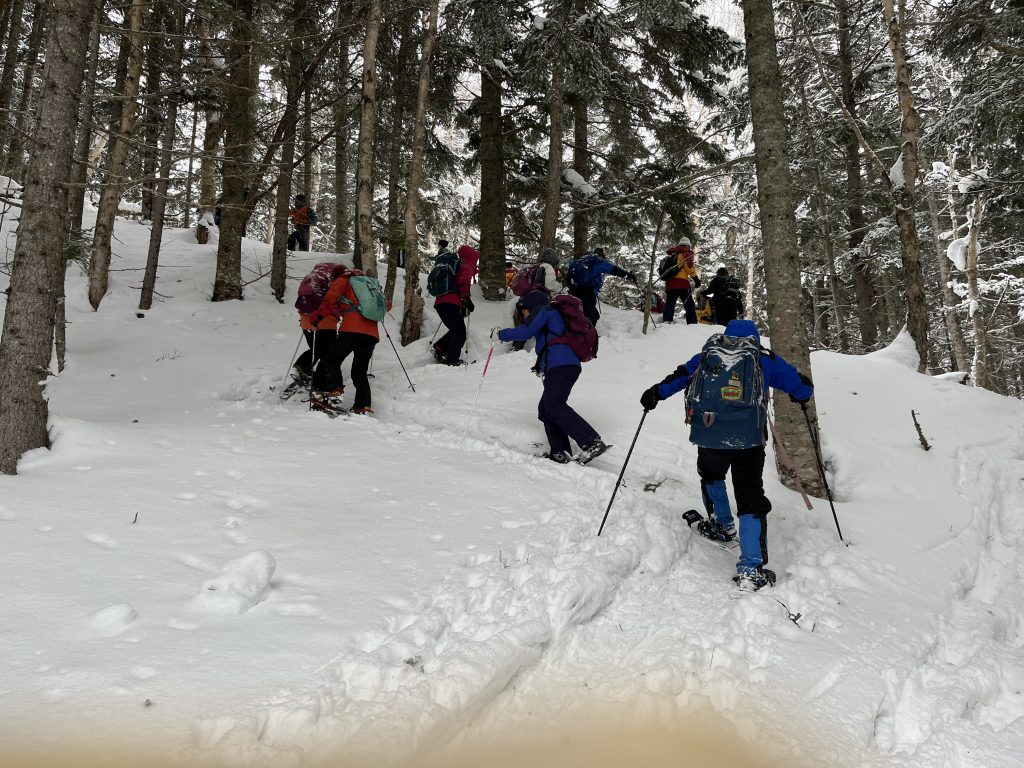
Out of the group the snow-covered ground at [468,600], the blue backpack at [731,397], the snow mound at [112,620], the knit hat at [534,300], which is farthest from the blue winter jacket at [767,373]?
the snow mound at [112,620]

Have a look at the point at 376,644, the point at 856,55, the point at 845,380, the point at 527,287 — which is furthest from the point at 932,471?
the point at 856,55

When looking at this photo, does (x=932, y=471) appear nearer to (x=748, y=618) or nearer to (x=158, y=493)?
(x=748, y=618)

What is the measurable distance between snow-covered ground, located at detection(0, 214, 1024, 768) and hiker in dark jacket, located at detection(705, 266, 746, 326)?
5.00 m

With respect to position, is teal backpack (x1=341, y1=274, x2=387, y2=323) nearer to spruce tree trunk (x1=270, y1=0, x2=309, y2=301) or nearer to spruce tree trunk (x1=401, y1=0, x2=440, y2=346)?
spruce tree trunk (x1=401, y1=0, x2=440, y2=346)

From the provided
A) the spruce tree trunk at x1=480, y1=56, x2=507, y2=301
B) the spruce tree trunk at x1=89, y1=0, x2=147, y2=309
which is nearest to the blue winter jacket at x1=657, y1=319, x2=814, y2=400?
the spruce tree trunk at x1=480, y1=56, x2=507, y2=301

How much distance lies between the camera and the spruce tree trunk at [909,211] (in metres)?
8.70

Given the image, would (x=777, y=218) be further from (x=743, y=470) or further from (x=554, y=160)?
(x=554, y=160)

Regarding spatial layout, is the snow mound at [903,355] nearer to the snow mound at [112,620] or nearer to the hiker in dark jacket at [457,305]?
the hiker in dark jacket at [457,305]

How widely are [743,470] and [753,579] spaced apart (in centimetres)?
82

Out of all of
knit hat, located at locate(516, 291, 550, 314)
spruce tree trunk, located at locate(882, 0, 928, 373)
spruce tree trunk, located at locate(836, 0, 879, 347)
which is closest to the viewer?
knit hat, located at locate(516, 291, 550, 314)

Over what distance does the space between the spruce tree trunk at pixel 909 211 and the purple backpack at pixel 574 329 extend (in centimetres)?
554

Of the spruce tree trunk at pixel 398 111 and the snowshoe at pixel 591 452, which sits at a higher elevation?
the spruce tree trunk at pixel 398 111

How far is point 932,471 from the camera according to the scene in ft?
21.7

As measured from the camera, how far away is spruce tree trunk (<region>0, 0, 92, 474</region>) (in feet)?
15.1
